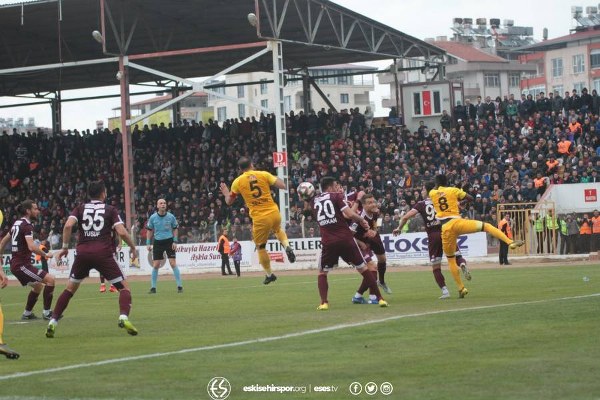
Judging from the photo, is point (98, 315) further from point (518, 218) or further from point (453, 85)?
point (453, 85)

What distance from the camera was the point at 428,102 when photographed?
55.9m

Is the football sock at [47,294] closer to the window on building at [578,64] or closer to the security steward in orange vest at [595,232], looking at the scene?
the security steward in orange vest at [595,232]

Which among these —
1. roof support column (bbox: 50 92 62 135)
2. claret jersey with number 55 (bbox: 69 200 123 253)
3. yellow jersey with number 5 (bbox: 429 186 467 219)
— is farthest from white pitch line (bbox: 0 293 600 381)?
roof support column (bbox: 50 92 62 135)

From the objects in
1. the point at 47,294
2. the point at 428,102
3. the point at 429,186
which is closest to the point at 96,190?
the point at 47,294

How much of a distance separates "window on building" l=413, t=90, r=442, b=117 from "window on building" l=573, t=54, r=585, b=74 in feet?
226

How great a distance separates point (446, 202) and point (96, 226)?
266 inches

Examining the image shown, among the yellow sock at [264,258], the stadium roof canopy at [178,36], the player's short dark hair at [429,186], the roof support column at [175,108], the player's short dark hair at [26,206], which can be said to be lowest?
the yellow sock at [264,258]

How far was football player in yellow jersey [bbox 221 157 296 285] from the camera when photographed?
779 inches

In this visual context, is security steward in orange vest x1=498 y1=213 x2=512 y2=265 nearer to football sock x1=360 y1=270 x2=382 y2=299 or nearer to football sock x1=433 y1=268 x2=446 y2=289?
football sock x1=433 y1=268 x2=446 y2=289

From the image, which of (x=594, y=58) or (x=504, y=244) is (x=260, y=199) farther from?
(x=594, y=58)

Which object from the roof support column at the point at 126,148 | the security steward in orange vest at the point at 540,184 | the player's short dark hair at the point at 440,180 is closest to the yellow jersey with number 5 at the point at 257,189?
the player's short dark hair at the point at 440,180

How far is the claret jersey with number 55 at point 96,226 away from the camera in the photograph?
15.0 m

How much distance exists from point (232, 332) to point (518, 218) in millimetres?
28295

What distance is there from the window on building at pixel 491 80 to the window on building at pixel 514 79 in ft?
8.51
